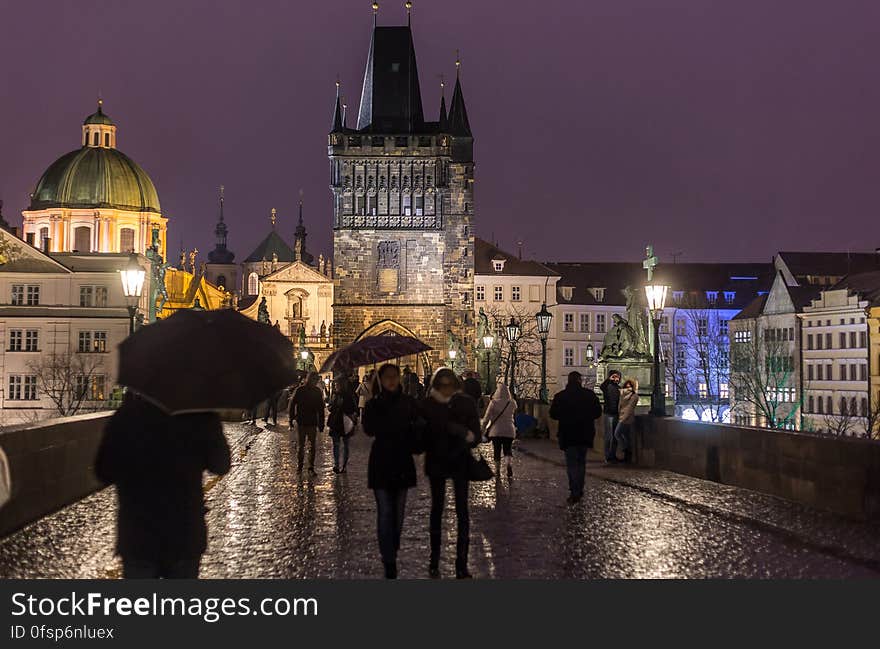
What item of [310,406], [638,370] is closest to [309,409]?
[310,406]

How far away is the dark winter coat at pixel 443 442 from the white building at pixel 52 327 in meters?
66.5

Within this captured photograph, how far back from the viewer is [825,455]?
13023mm

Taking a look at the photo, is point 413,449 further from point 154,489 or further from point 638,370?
point 638,370

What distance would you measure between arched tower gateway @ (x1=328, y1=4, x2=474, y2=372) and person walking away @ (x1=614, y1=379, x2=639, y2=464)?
52.9m

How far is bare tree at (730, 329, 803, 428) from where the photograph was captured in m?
72.0

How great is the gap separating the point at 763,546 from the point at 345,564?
12.3ft

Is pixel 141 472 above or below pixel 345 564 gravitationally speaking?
above

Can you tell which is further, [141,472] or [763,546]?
[763,546]

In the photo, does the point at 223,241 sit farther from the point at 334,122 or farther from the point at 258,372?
the point at 258,372

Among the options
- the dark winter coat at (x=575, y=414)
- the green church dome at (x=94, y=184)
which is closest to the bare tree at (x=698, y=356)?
the green church dome at (x=94, y=184)

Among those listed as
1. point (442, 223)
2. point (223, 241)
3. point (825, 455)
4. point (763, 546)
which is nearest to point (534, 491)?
point (825, 455)

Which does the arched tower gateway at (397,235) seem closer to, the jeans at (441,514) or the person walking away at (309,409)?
the person walking away at (309,409)

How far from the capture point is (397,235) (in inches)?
3004

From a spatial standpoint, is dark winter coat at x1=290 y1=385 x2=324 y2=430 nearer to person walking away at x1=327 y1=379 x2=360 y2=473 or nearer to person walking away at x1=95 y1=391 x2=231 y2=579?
person walking away at x1=327 y1=379 x2=360 y2=473
